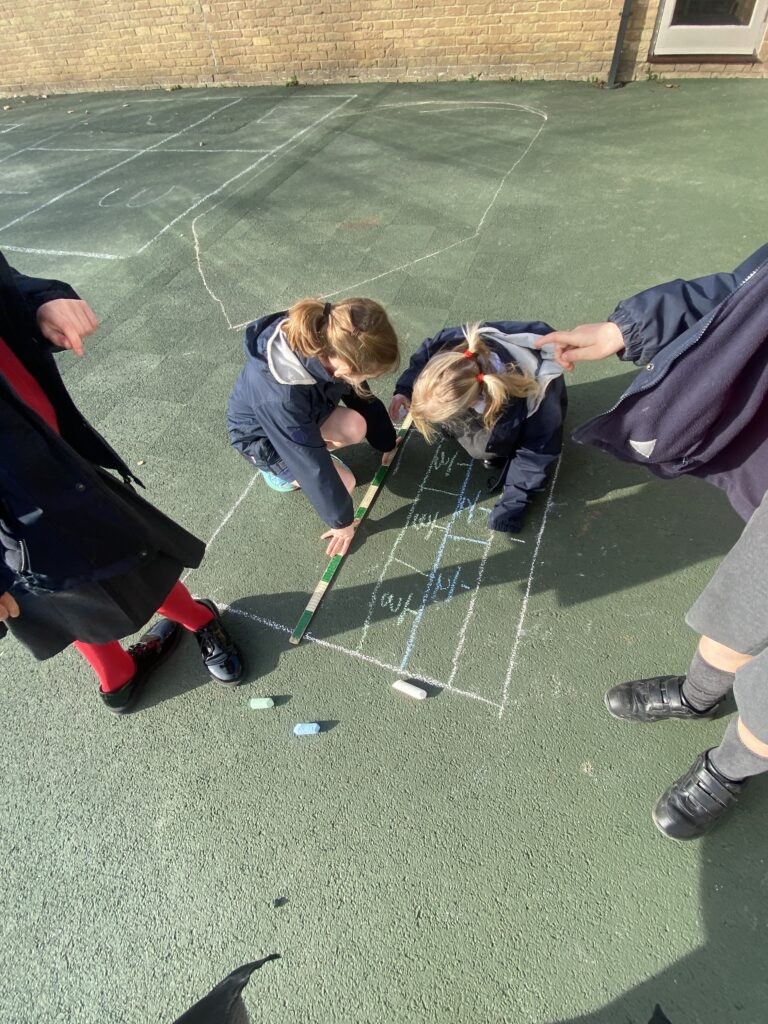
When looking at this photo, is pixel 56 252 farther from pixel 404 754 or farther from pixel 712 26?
pixel 712 26

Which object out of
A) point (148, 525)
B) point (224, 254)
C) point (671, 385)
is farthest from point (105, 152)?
point (671, 385)

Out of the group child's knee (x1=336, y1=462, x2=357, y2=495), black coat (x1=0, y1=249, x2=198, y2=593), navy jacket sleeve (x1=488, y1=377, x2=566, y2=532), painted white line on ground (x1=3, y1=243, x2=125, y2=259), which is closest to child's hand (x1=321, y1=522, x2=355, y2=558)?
child's knee (x1=336, y1=462, x2=357, y2=495)

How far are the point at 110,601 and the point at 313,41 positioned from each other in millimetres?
9924

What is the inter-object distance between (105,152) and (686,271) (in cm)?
792

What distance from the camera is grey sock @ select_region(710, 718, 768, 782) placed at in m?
1.63

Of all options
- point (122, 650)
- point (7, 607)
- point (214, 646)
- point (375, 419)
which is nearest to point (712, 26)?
point (375, 419)

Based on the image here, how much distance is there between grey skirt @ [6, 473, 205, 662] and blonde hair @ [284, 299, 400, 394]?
0.86m

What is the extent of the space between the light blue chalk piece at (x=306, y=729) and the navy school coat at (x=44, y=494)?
0.93 metres

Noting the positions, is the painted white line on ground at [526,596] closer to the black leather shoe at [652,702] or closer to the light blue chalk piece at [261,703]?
the black leather shoe at [652,702]

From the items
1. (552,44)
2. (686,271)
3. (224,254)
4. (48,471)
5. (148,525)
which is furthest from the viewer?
(552,44)

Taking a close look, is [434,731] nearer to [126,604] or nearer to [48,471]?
[126,604]

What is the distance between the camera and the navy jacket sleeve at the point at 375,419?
299 cm

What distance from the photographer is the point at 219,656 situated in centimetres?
240

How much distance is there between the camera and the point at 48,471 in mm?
1555
